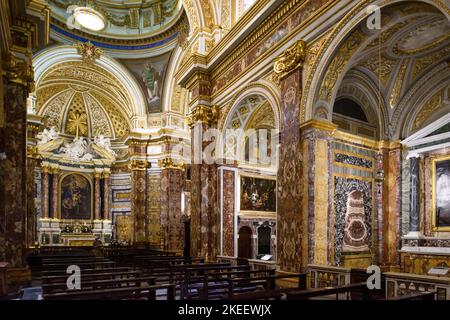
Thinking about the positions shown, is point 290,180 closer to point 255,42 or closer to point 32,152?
point 255,42

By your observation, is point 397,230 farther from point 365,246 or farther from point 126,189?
point 126,189

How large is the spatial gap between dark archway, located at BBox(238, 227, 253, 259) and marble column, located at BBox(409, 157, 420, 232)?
245 inches

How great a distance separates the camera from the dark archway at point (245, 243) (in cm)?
1402

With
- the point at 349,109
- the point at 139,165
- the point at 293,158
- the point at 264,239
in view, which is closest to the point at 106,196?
the point at 139,165

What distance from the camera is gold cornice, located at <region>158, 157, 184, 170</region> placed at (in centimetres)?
1948

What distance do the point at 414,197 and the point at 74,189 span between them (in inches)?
722

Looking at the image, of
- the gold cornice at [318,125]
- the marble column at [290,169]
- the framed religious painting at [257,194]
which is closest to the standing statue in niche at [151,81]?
the framed religious painting at [257,194]

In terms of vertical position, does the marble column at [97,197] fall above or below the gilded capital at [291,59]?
below

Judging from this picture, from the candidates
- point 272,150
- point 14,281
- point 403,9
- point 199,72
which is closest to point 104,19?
point 199,72

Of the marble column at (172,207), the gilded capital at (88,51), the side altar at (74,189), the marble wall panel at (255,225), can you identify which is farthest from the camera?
the side altar at (74,189)

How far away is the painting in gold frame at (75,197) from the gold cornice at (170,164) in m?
5.46

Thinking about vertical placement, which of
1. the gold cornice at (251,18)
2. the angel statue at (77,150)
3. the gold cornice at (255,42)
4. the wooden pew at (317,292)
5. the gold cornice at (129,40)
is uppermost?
the gold cornice at (129,40)

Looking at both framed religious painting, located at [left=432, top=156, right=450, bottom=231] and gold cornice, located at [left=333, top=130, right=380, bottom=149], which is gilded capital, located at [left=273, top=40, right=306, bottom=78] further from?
framed religious painting, located at [left=432, top=156, right=450, bottom=231]

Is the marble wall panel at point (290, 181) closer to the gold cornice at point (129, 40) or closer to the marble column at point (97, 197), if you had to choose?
the gold cornice at point (129, 40)
